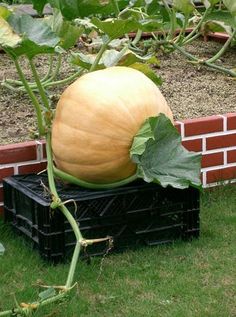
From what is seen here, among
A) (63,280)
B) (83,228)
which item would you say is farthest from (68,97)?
(63,280)

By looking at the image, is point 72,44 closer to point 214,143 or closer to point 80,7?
point 80,7

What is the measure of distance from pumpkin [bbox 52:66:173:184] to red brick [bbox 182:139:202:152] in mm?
656

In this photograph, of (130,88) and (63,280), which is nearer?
(63,280)

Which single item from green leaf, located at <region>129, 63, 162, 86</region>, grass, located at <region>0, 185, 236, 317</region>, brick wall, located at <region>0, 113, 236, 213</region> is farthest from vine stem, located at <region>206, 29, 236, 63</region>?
grass, located at <region>0, 185, 236, 317</region>

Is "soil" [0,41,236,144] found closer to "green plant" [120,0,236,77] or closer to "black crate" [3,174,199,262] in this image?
"green plant" [120,0,236,77]

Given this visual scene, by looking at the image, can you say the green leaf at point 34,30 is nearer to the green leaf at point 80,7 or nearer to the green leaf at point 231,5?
the green leaf at point 80,7

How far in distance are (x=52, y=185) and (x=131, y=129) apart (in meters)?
0.43

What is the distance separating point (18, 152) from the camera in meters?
4.44

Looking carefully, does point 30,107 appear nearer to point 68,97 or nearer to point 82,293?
point 68,97

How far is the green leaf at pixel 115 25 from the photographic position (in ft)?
13.5

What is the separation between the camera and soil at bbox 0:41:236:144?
4.91m

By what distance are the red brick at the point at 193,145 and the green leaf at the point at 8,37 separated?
1.30 m

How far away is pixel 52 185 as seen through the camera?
405 cm

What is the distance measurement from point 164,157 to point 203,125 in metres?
0.84
